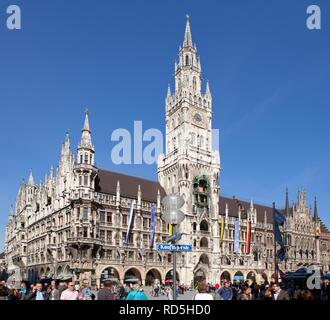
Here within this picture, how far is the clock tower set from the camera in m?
63.3

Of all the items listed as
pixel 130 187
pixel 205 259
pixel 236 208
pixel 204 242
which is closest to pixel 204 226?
pixel 204 242

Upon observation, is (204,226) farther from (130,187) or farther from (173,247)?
(173,247)

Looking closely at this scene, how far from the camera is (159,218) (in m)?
61.8

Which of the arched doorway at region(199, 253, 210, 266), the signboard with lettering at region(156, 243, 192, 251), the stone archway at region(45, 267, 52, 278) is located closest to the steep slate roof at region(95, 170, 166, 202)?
the arched doorway at region(199, 253, 210, 266)

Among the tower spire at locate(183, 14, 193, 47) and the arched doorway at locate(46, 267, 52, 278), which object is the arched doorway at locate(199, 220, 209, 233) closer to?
the arched doorway at locate(46, 267, 52, 278)

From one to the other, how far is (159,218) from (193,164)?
34.2 ft

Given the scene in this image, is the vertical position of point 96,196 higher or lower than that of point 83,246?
higher

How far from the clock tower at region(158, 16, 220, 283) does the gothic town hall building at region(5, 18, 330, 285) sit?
16cm

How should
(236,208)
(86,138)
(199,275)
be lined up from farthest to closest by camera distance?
1. (236,208)
2. (199,275)
3. (86,138)

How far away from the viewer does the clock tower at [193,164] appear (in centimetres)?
6331

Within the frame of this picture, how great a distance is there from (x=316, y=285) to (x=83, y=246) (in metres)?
31.3

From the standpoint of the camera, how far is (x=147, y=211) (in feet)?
197
